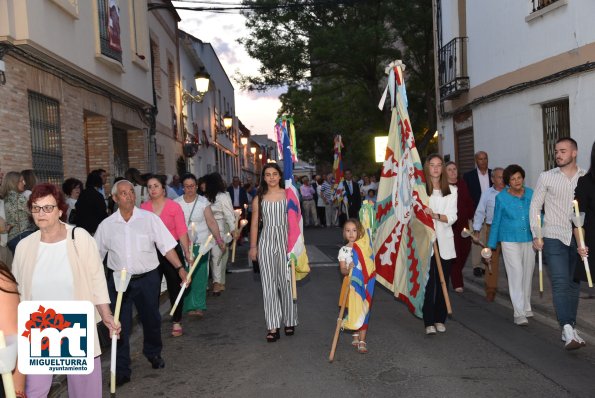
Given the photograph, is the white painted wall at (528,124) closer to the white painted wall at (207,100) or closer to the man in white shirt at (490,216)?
the man in white shirt at (490,216)

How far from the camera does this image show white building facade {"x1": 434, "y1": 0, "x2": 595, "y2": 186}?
11062 millimetres

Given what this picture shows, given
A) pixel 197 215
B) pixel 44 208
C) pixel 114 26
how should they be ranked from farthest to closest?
pixel 114 26 → pixel 197 215 → pixel 44 208

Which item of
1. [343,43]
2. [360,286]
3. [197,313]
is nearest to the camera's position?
[360,286]

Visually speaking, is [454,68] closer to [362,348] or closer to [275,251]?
[275,251]

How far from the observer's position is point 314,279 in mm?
11406

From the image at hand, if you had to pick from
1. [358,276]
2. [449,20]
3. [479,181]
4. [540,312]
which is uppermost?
[449,20]

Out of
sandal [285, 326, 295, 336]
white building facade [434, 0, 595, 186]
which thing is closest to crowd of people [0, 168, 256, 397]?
sandal [285, 326, 295, 336]

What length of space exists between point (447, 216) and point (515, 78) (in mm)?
7319

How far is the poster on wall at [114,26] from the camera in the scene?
13875 millimetres

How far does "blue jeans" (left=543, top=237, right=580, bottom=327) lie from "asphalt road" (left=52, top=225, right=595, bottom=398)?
0.35 metres

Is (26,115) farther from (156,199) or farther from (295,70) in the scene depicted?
(295,70)

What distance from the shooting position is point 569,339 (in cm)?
620

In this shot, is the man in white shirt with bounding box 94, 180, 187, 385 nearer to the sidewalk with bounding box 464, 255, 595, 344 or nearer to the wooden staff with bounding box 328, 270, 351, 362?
the wooden staff with bounding box 328, 270, 351, 362

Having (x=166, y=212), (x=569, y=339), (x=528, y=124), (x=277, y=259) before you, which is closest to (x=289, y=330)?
(x=277, y=259)
